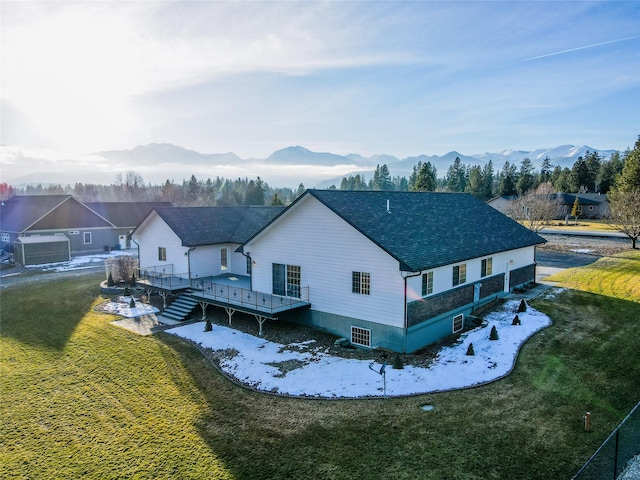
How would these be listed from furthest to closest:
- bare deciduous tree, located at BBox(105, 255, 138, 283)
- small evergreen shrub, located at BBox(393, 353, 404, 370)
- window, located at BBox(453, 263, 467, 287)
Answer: bare deciduous tree, located at BBox(105, 255, 138, 283), window, located at BBox(453, 263, 467, 287), small evergreen shrub, located at BBox(393, 353, 404, 370)

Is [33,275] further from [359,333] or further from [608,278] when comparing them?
[608,278]

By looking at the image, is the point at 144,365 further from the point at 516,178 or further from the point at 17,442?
the point at 516,178

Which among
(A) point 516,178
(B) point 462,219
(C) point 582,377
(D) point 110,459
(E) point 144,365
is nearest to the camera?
(D) point 110,459

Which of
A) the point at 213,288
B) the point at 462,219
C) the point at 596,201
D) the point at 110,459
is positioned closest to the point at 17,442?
the point at 110,459

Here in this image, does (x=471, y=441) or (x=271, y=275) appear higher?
→ (x=271, y=275)

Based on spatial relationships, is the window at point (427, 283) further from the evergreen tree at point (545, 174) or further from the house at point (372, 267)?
the evergreen tree at point (545, 174)

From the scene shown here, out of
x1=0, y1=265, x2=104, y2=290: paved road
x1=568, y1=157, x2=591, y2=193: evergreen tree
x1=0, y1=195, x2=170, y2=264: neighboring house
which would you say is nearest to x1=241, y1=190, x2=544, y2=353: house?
x1=0, y1=265, x2=104, y2=290: paved road

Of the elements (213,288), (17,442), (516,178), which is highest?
(516,178)

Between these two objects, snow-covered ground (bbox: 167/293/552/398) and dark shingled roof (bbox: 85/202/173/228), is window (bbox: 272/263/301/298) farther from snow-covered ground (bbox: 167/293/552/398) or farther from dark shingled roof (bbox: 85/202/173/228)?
dark shingled roof (bbox: 85/202/173/228)
